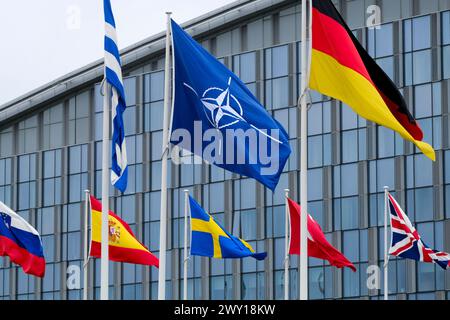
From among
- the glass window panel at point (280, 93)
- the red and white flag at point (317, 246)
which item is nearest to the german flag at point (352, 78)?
the red and white flag at point (317, 246)

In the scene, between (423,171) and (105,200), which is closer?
(105,200)

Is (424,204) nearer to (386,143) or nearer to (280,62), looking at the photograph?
(386,143)

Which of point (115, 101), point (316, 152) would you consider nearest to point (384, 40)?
point (316, 152)

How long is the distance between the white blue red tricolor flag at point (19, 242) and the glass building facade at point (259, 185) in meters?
33.9

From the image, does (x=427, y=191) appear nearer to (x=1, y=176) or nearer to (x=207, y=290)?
(x=207, y=290)

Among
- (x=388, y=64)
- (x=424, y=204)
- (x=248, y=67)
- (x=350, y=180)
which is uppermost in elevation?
(x=248, y=67)

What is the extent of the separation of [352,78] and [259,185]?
4816 centimetres

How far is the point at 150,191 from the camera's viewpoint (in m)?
79.4

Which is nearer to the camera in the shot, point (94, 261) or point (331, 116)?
point (331, 116)

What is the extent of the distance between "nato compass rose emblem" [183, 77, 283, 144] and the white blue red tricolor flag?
372 inches

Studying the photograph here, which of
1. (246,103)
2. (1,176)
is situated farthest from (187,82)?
(1,176)

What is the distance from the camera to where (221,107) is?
28453 millimetres
